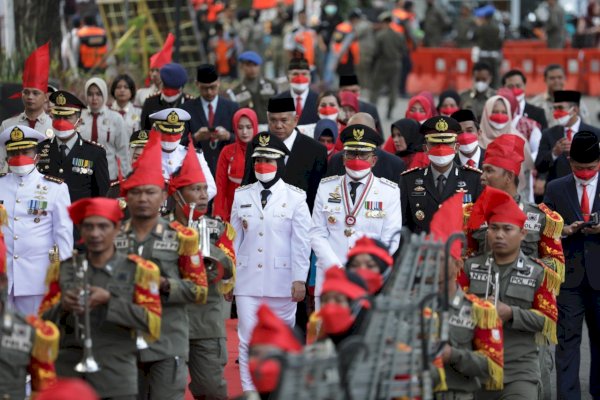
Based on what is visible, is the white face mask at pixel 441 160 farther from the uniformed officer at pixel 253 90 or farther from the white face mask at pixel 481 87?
the white face mask at pixel 481 87

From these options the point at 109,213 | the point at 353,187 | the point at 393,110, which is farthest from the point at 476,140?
the point at 393,110

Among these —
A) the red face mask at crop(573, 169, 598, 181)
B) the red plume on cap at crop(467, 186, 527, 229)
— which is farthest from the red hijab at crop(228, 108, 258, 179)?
the red plume on cap at crop(467, 186, 527, 229)

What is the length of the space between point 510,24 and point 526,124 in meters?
26.3

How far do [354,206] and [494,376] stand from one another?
8.76ft

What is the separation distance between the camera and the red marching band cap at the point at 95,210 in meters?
8.91

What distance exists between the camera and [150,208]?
31.4 ft

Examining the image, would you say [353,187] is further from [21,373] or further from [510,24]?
[510,24]

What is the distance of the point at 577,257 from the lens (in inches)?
491

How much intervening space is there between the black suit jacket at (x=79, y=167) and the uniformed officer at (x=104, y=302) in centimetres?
432

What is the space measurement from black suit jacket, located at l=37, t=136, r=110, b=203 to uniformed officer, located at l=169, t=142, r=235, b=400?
2.50 m

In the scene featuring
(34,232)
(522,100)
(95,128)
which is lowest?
(34,232)

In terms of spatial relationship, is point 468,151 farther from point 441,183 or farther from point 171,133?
point 171,133

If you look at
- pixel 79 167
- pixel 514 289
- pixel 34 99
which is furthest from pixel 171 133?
pixel 514 289

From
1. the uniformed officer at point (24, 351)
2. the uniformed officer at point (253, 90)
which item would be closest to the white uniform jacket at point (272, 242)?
the uniformed officer at point (24, 351)
